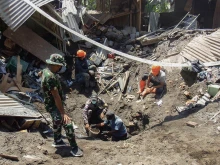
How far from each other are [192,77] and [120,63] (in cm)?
341

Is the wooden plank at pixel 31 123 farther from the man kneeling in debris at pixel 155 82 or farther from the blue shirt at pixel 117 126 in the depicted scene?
the man kneeling in debris at pixel 155 82

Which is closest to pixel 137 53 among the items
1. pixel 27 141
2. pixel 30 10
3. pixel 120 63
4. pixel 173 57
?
pixel 120 63

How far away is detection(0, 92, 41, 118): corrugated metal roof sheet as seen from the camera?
6.65 meters

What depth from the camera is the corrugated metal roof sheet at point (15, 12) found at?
9562mm

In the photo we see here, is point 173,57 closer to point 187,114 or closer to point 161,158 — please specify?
point 187,114

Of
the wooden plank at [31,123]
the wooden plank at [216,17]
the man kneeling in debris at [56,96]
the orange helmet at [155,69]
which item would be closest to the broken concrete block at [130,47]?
the orange helmet at [155,69]

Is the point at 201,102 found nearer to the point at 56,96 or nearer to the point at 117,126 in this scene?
the point at 117,126

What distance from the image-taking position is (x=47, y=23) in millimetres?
11344

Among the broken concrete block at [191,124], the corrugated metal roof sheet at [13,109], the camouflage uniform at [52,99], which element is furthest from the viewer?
the broken concrete block at [191,124]

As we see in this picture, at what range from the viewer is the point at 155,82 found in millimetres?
9836

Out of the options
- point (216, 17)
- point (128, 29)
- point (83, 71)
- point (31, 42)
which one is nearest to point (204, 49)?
point (83, 71)

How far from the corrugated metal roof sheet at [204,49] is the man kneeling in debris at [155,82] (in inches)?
53.7

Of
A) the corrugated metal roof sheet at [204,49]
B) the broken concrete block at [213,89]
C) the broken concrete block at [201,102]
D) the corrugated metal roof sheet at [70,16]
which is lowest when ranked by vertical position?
the broken concrete block at [201,102]

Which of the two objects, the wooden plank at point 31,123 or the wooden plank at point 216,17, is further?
the wooden plank at point 216,17
